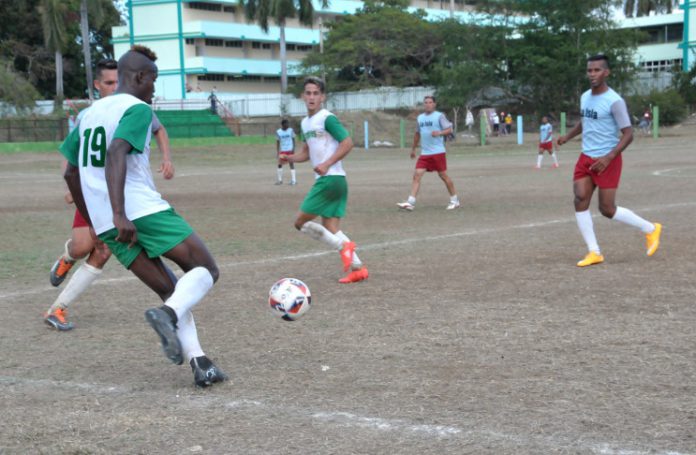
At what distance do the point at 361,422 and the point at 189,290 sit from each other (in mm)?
1246

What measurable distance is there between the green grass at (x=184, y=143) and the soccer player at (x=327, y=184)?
1486 inches

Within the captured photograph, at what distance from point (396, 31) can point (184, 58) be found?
60.7 feet

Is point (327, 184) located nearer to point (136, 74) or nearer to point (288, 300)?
point (288, 300)

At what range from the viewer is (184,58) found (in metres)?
73.2

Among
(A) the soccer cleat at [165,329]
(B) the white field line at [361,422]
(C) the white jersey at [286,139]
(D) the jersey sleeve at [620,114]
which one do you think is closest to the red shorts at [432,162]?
(D) the jersey sleeve at [620,114]

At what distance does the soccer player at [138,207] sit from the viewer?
4598 mm

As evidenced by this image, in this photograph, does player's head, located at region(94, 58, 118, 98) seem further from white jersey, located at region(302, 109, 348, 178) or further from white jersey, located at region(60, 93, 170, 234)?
white jersey, located at region(302, 109, 348, 178)

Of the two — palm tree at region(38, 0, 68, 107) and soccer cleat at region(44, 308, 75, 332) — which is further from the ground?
palm tree at region(38, 0, 68, 107)

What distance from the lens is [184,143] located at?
155 feet

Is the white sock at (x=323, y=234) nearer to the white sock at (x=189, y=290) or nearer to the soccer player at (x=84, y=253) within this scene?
the soccer player at (x=84, y=253)

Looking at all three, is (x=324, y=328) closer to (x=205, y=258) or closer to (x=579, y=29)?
(x=205, y=258)

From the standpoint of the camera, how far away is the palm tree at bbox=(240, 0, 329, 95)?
63.7 m

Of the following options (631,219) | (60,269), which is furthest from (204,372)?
(631,219)

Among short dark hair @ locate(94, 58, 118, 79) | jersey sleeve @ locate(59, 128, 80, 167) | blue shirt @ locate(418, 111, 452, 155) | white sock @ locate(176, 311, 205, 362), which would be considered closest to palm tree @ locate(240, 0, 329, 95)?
blue shirt @ locate(418, 111, 452, 155)
